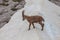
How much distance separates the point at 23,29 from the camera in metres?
1.08

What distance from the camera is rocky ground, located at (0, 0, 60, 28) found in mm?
1257

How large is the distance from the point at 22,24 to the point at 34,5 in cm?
25

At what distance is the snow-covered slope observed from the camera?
1.00 metres

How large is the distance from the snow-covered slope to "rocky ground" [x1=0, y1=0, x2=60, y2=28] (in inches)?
2.0

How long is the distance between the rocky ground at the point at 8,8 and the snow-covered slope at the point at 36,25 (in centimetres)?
5

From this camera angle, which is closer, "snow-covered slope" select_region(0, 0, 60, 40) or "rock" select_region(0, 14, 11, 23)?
"snow-covered slope" select_region(0, 0, 60, 40)

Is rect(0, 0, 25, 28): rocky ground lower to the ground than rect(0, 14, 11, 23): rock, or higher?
higher

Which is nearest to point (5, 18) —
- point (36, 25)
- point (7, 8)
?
point (7, 8)

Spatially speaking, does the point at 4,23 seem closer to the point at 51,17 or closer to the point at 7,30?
the point at 7,30

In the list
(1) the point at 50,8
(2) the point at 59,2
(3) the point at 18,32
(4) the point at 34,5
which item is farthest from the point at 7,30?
(2) the point at 59,2

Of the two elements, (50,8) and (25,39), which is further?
(50,8)

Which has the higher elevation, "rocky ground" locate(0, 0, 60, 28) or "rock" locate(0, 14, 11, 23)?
"rocky ground" locate(0, 0, 60, 28)

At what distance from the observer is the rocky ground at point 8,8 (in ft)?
4.13

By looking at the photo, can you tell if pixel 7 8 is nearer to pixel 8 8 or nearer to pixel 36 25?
pixel 8 8
